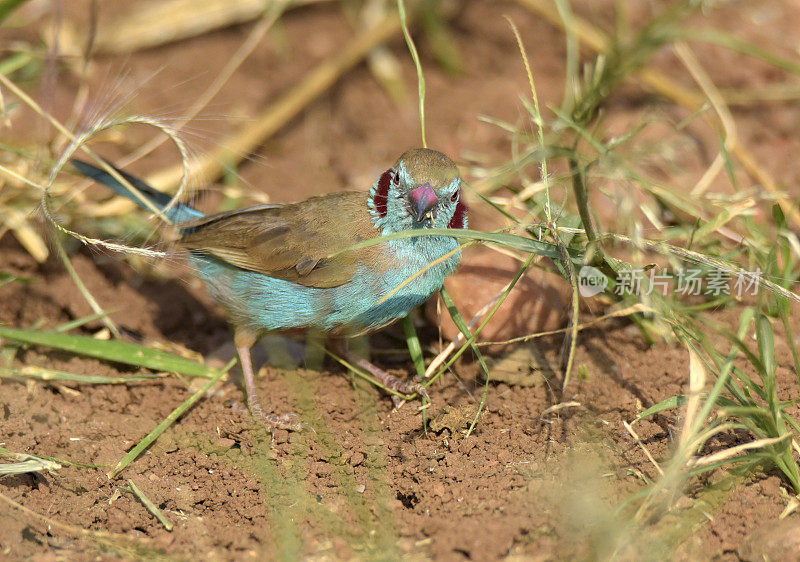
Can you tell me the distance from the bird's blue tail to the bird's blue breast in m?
0.52

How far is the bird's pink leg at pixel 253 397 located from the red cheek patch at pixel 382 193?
0.89m

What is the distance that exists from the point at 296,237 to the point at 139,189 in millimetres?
996

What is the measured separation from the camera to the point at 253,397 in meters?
3.64

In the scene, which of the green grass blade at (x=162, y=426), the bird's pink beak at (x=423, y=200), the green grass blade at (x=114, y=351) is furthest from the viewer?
the green grass blade at (x=114, y=351)

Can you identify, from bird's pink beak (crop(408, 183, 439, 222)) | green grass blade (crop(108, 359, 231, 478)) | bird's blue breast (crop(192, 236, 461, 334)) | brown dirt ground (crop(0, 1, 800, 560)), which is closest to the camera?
brown dirt ground (crop(0, 1, 800, 560))

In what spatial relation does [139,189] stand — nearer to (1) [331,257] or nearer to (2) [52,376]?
(2) [52,376]

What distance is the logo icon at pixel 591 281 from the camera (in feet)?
10.9

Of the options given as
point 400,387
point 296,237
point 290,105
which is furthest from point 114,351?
point 290,105

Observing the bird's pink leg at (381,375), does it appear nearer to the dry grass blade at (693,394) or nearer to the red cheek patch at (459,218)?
the red cheek patch at (459,218)

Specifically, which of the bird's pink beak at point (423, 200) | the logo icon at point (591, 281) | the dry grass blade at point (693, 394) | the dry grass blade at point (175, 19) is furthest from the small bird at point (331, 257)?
the dry grass blade at point (175, 19)

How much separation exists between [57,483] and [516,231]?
6.93ft

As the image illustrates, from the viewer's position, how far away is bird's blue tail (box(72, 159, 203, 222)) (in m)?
3.94

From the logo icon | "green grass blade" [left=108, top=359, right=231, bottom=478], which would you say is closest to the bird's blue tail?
"green grass blade" [left=108, top=359, right=231, bottom=478]

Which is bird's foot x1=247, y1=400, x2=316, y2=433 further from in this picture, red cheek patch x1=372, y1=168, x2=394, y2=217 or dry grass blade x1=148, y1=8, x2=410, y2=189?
dry grass blade x1=148, y1=8, x2=410, y2=189
